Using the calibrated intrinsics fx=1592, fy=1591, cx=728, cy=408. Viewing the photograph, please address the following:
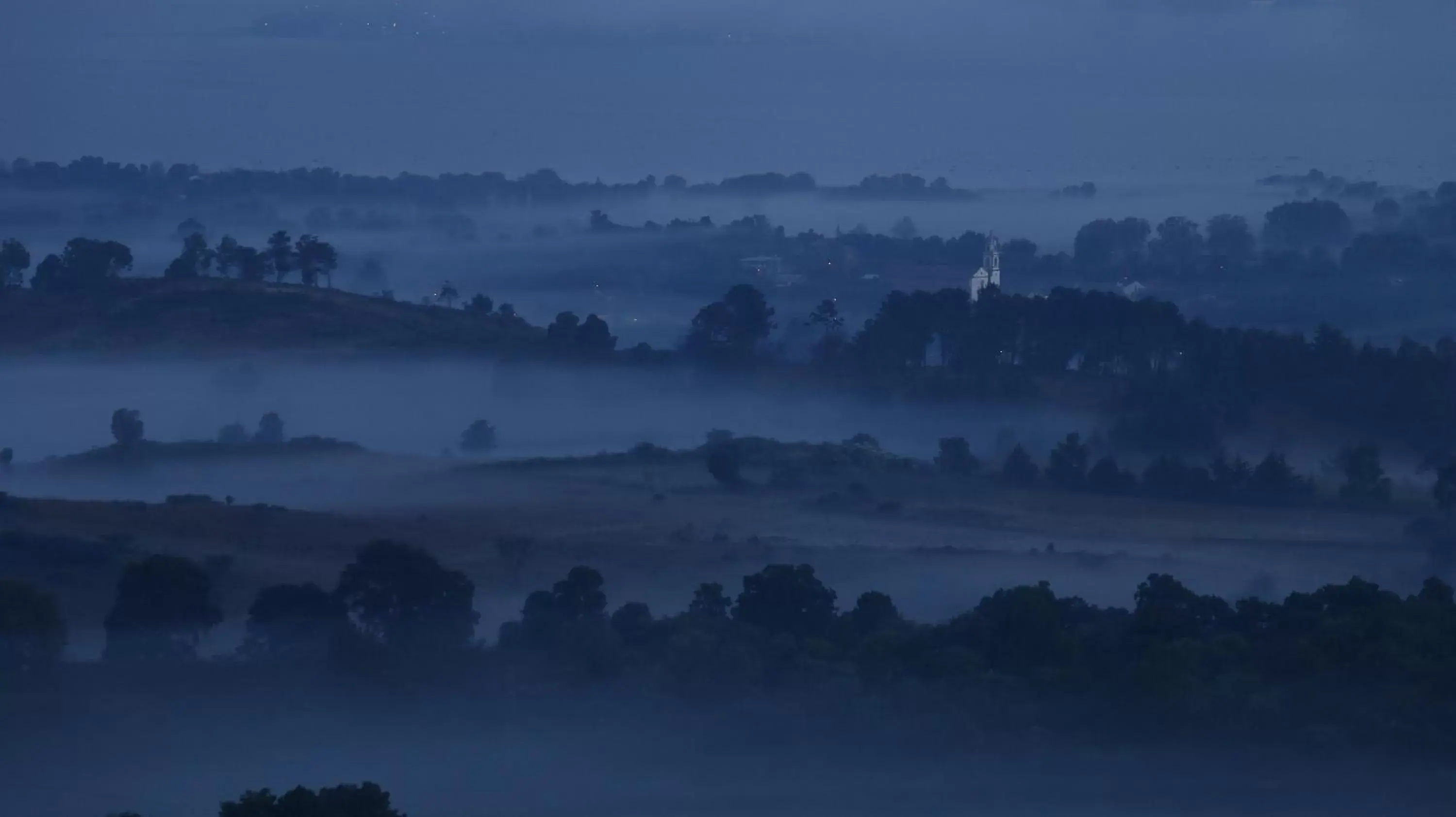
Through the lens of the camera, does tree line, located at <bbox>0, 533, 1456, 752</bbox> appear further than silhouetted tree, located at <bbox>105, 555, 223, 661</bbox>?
No

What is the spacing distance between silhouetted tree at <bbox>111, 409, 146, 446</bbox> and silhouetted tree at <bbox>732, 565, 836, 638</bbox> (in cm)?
859

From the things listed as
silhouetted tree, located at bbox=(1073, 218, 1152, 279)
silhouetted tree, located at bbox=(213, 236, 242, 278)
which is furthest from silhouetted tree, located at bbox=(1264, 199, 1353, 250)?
silhouetted tree, located at bbox=(213, 236, 242, 278)

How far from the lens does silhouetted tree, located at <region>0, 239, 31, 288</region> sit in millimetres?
23045

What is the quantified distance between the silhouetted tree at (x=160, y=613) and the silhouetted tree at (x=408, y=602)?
1.02m

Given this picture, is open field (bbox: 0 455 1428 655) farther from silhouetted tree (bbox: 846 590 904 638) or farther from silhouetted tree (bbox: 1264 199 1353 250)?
silhouetted tree (bbox: 1264 199 1353 250)

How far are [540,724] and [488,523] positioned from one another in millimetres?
4972

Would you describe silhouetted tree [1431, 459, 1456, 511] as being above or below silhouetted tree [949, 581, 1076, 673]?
above

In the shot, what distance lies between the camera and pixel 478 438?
18.9m

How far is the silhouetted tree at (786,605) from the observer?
1210 centimetres

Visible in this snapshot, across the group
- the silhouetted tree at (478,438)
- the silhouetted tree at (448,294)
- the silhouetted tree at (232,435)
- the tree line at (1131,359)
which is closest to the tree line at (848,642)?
the tree line at (1131,359)

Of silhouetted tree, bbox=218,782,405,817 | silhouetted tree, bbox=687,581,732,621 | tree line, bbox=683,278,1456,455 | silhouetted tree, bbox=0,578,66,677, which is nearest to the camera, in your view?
silhouetted tree, bbox=218,782,405,817

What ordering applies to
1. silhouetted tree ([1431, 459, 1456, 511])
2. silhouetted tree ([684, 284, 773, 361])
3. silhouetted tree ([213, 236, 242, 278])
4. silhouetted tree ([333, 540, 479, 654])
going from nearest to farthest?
silhouetted tree ([333, 540, 479, 654]), silhouetted tree ([1431, 459, 1456, 511]), silhouetted tree ([684, 284, 773, 361]), silhouetted tree ([213, 236, 242, 278])

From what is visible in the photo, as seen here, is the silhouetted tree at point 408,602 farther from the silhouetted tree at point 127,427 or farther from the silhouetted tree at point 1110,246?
the silhouetted tree at point 1110,246

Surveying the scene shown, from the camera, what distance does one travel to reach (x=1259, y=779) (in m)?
9.91
